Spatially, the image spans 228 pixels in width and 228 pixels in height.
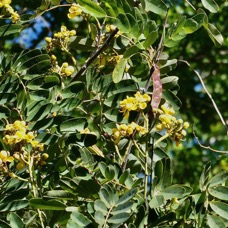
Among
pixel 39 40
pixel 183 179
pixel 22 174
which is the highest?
pixel 22 174

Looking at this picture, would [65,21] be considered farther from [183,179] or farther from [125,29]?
[125,29]

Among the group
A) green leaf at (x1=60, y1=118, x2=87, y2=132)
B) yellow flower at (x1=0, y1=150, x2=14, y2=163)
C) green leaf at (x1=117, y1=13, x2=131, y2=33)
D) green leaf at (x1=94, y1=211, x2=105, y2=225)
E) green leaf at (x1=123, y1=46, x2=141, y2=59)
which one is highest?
green leaf at (x1=117, y1=13, x2=131, y2=33)

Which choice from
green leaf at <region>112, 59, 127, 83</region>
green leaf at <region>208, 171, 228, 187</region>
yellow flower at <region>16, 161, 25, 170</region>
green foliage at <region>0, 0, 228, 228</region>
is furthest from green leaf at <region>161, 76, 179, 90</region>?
yellow flower at <region>16, 161, 25, 170</region>

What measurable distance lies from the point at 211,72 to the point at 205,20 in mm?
2412

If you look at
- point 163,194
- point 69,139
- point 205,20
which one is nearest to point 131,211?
point 163,194

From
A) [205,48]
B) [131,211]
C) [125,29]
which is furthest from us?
[205,48]

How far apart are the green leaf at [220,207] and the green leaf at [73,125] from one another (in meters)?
0.25

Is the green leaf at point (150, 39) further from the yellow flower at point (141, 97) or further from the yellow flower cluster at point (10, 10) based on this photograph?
the yellow flower cluster at point (10, 10)

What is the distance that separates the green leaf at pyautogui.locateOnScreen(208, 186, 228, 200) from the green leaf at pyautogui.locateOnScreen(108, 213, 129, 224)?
0.55ft

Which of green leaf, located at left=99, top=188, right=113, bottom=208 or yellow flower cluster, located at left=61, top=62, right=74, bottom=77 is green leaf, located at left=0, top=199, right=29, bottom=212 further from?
yellow flower cluster, located at left=61, top=62, right=74, bottom=77

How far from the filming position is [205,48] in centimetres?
357

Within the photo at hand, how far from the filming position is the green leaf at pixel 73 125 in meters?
1.13

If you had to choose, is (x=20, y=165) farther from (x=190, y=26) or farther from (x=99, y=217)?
(x=190, y=26)

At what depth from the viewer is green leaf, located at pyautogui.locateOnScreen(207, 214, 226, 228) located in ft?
3.38
